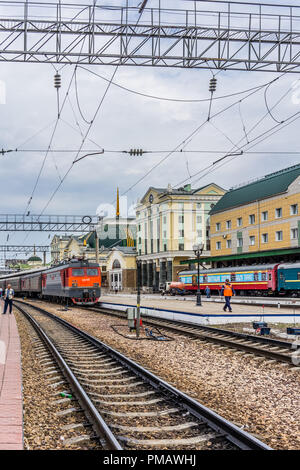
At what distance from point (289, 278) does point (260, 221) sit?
16278 mm

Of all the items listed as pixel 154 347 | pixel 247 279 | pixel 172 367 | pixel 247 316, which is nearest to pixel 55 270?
pixel 247 279

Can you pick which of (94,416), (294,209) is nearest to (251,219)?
(294,209)

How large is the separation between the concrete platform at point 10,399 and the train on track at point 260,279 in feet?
99.9

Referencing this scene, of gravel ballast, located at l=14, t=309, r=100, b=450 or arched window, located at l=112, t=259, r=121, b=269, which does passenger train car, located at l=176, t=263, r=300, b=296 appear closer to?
gravel ballast, located at l=14, t=309, r=100, b=450

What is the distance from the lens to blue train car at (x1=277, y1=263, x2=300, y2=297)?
40.0m

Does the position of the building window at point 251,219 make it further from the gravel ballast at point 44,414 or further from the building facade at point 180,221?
the gravel ballast at point 44,414

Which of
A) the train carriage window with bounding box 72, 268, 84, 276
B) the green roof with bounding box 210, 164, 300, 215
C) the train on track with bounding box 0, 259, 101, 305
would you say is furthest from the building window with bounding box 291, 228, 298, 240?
the train carriage window with bounding box 72, 268, 84, 276

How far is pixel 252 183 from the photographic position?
6069cm

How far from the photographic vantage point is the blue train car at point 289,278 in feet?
131

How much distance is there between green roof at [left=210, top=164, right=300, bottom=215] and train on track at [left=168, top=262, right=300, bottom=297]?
10044 mm

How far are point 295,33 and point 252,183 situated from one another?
44918 millimetres

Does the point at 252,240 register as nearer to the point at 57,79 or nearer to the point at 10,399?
the point at 57,79

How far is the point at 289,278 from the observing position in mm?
40969
